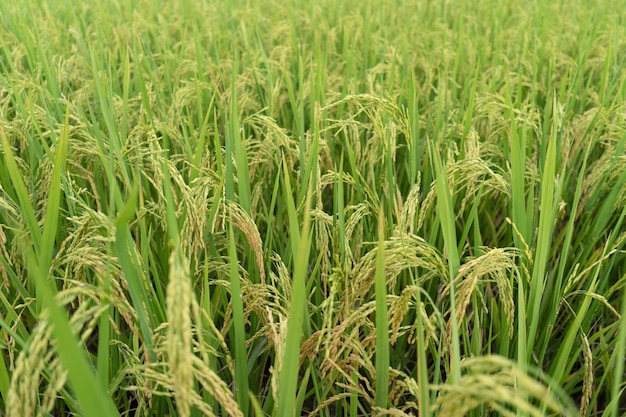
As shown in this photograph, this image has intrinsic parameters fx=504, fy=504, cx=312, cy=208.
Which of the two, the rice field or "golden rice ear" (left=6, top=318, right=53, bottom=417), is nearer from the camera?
"golden rice ear" (left=6, top=318, right=53, bottom=417)

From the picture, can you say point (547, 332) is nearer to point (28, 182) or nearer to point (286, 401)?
point (286, 401)

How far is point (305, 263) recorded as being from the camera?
72 cm

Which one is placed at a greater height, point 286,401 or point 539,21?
point 539,21

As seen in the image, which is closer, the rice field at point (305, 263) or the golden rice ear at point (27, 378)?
the golden rice ear at point (27, 378)

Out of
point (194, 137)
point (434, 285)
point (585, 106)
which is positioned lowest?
point (434, 285)

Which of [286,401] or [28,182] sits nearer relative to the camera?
[286,401]

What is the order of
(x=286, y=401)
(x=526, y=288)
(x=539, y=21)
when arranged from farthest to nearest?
(x=539, y=21) < (x=526, y=288) < (x=286, y=401)

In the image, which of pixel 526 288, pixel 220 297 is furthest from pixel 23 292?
pixel 526 288

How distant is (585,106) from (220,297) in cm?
182

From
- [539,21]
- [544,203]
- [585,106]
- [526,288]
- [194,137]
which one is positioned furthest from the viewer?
[539,21]

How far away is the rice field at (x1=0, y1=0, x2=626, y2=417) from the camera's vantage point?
2.30 ft

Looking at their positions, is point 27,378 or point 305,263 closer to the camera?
point 27,378

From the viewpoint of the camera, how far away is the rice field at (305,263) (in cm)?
70

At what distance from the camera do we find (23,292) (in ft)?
3.40
